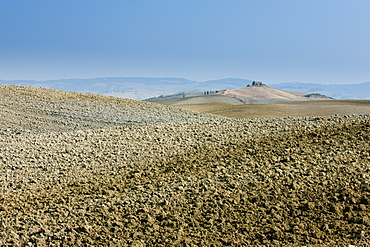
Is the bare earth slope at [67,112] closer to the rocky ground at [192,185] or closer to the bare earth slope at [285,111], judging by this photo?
→ the rocky ground at [192,185]

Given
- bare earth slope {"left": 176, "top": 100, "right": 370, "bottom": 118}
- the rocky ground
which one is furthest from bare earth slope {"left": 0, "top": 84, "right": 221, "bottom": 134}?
bare earth slope {"left": 176, "top": 100, "right": 370, "bottom": 118}

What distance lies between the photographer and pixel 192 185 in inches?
274

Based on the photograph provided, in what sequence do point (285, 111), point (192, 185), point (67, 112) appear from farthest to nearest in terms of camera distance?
point (285, 111), point (67, 112), point (192, 185)

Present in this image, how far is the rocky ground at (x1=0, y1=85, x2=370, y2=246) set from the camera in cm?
527

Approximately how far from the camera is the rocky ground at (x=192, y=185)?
5.27 m

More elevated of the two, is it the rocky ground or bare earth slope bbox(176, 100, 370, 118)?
bare earth slope bbox(176, 100, 370, 118)

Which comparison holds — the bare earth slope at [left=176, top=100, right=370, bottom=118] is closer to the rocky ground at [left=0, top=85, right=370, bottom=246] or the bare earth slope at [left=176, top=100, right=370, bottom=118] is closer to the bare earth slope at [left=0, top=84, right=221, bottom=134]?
the bare earth slope at [left=0, top=84, right=221, bottom=134]

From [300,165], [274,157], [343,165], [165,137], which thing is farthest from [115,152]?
[343,165]

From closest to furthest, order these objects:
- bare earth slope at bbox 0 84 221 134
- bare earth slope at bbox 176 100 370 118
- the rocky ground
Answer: the rocky ground
bare earth slope at bbox 0 84 221 134
bare earth slope at bbox 176 100 370 118

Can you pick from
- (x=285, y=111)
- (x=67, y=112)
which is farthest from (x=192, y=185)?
(x=285, y=111)

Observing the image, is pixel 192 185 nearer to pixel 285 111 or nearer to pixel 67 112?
pixel 67 112

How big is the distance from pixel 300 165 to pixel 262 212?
8.17ft

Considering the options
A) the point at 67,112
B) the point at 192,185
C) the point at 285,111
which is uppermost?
the point at 285,111

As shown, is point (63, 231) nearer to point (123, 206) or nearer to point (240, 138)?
point (123, 206)
